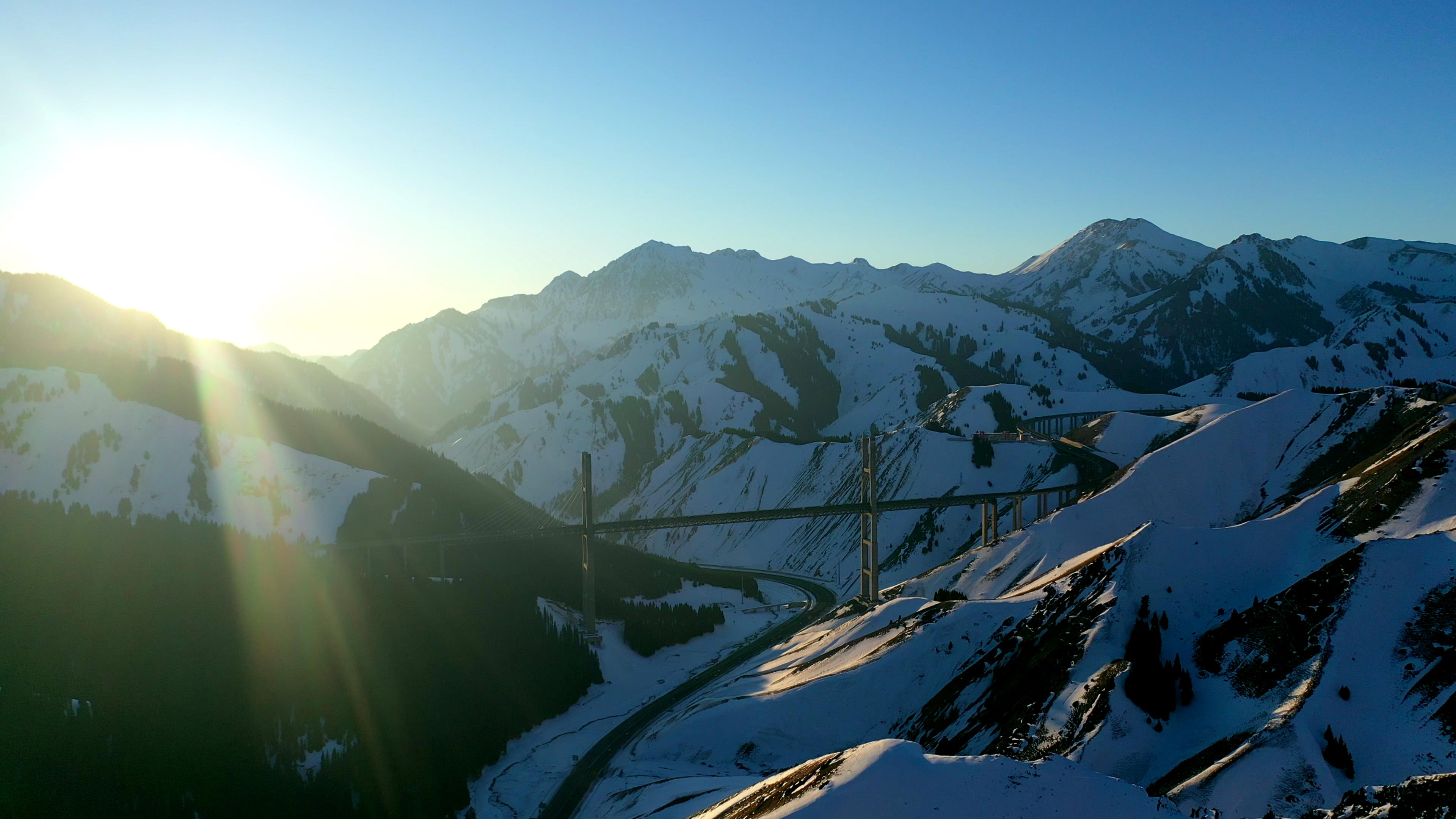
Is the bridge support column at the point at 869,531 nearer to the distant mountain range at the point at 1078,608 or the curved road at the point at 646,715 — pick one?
the distant mountain range at the point at 1078,608

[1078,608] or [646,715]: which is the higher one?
[1078,608]

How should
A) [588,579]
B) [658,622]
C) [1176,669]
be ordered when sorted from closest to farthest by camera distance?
[1176,669] → [588,579] → [658,622]

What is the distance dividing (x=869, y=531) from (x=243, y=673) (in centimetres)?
6873

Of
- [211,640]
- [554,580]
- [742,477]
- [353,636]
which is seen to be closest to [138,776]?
[211,640]

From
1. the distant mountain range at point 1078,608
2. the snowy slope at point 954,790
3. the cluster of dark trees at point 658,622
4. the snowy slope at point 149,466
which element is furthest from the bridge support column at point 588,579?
the snowy slope at point 954,790

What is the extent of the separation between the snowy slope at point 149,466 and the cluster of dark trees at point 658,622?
36.5 metres

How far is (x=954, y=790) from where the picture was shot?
76.2 feet

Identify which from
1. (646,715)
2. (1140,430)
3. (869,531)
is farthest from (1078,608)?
(1140,430)

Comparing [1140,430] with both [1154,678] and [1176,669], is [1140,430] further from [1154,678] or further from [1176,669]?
[1154,678]

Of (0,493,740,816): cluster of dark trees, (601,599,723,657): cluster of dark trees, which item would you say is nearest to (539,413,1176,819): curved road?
(0,493,740,816): cluster of dark trees

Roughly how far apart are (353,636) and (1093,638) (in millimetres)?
58007

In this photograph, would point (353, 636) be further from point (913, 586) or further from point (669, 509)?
point (669, 509)

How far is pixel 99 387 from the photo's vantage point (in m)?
121

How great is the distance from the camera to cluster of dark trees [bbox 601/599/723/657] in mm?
97125
